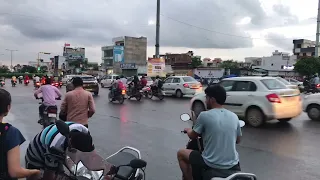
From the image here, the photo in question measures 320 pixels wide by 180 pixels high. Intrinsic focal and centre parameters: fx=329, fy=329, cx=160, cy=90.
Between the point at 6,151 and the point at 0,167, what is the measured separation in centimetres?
14

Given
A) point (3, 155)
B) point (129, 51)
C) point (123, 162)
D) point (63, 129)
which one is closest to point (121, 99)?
point (123, 162)

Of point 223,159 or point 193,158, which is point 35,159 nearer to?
point 193,158

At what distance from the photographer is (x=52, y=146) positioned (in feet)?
9.95

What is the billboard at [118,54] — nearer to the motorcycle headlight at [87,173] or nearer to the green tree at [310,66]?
the green tree at [310,66]

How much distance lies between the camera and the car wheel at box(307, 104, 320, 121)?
11.7m

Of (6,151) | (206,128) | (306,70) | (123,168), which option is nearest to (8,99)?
(6,151)

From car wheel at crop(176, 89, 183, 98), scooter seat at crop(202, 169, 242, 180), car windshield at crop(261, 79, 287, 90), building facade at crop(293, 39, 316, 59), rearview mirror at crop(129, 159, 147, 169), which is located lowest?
car wheel at crop(176, 89, 183, 98)

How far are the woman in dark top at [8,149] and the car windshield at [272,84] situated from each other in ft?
30.1

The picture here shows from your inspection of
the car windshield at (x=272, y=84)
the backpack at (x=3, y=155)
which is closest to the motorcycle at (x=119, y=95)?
the car windshield at (x=272, y=84)

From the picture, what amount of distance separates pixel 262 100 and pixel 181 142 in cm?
357

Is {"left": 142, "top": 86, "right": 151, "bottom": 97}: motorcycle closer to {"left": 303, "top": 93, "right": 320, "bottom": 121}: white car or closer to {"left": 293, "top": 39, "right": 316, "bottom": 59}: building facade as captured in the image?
{"left": 303, "top": 93, "right": 320, "bottom": 121}: white car

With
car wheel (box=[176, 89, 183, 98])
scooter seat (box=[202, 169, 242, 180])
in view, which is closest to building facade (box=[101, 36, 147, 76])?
car wheel (box=[176, 89, 183, 98])

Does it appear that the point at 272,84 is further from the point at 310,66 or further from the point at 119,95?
the point at 310,66

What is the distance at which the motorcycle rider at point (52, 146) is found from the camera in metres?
2.87
